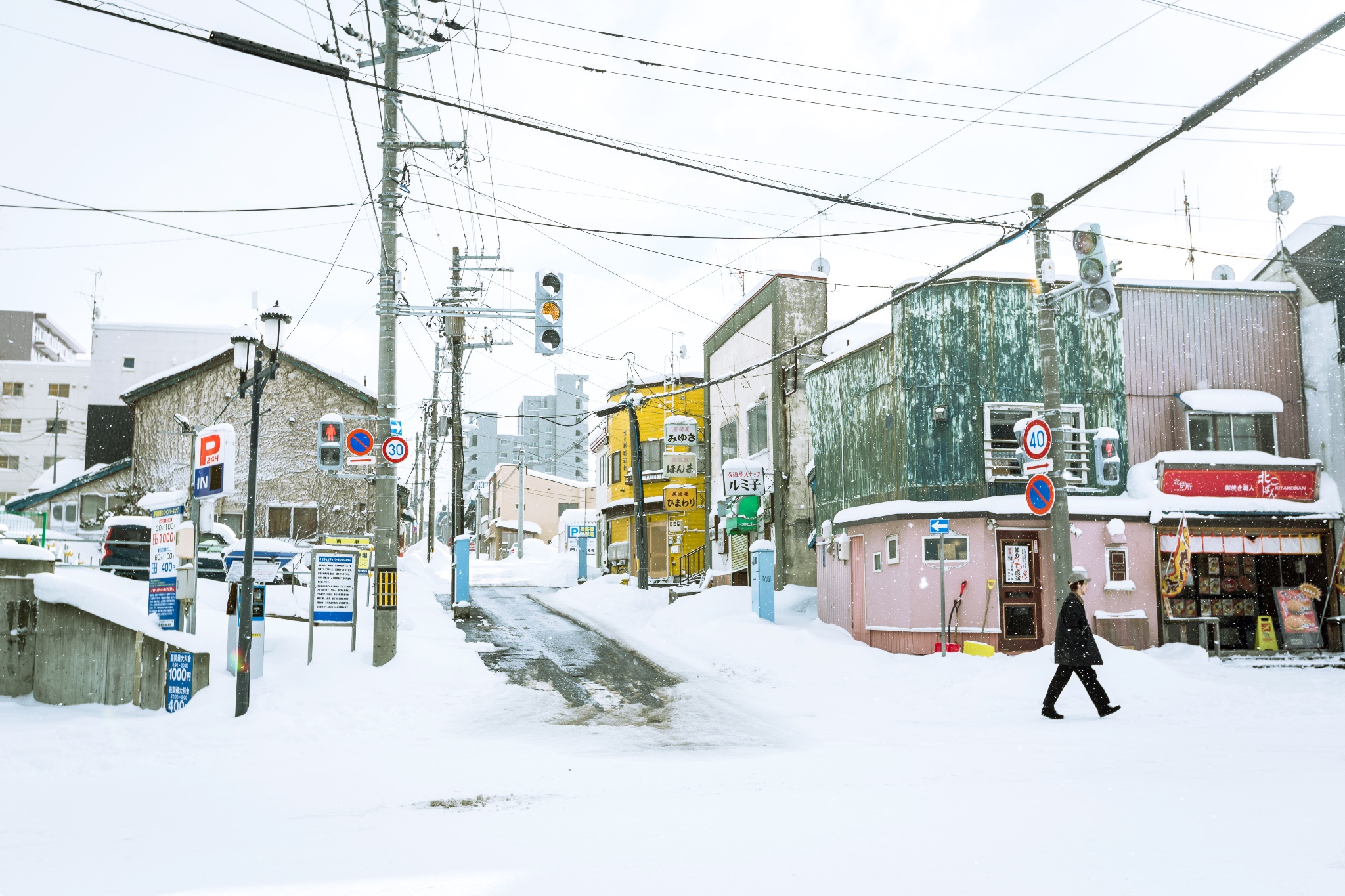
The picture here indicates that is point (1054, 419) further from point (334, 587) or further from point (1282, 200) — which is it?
point (1282, 200)

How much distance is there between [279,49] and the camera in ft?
29.5

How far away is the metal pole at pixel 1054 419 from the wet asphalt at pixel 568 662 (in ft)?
20.9

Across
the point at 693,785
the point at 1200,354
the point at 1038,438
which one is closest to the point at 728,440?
the point at 1200,354

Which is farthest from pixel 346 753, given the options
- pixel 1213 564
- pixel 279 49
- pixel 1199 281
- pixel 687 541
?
pixel 687 541

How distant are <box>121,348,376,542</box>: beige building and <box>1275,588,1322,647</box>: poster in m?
29.0

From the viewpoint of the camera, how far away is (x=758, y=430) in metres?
28.4

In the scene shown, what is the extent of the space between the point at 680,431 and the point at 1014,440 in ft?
51.4

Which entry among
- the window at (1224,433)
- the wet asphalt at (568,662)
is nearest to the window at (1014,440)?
the window at (1224,433)

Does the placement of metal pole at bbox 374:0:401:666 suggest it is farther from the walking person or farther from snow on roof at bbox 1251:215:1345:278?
snow on roof at bbox 1251:215:1345:278

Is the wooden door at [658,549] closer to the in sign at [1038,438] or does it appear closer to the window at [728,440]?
the window at [728,440]

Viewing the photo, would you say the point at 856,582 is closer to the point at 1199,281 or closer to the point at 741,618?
the point at 741,618

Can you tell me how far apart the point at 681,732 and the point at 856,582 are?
989 cm

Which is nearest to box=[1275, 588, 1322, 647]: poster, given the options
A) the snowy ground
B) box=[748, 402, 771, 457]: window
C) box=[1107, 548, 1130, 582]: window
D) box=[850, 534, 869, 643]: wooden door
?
the snowy ground

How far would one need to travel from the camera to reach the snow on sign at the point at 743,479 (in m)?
26.0
